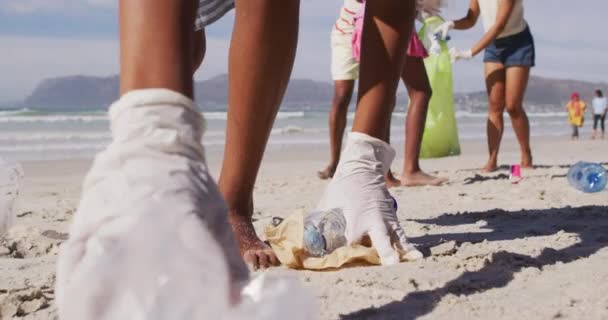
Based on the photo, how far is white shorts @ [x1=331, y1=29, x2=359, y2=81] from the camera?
542cm

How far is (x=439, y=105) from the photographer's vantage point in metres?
7.01

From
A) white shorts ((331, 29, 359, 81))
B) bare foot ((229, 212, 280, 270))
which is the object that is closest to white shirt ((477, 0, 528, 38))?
white shorts ((331, 29, 359, 81))

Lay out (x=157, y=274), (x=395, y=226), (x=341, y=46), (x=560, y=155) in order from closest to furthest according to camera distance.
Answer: (x=157, y=274)
(x=395, y=226)
(x=341, y=46)
(x=560, y=155)

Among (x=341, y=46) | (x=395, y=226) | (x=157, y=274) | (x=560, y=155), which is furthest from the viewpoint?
(x=560, y=155)

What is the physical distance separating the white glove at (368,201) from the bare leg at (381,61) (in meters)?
0.05

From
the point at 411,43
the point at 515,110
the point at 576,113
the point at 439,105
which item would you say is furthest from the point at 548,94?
the point at 411,43

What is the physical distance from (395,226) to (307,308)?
1.06 m

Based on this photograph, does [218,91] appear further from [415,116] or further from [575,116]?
[415,116]

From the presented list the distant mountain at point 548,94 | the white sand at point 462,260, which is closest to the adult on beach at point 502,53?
the white sand at point 462,260

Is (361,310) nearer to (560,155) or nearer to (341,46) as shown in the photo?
(341,46)

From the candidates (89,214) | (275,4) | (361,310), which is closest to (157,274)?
(89,214)

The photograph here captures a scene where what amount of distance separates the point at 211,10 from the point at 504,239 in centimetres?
117

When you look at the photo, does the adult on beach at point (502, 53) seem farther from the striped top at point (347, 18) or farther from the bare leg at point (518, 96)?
the striped top at point (347, 18)

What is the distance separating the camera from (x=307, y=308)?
980 millimetres
